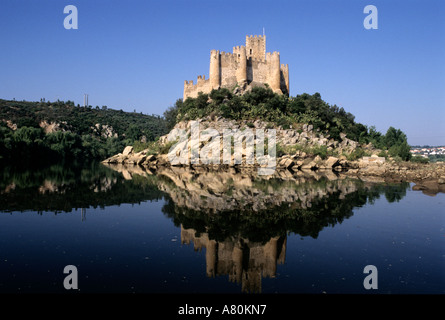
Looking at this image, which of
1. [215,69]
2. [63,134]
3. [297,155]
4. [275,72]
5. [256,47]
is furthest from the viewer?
[63,134]


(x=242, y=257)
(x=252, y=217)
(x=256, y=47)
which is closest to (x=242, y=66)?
(x=256, y=47)

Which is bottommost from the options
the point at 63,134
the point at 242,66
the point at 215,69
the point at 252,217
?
the point at 252,217

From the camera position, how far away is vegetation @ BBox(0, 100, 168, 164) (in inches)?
1999

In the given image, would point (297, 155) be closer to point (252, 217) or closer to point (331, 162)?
point (331, 162)

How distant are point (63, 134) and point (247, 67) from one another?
121ft

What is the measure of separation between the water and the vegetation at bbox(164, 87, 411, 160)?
93.2 feet

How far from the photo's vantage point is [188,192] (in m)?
18.6

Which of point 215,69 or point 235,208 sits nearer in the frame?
point 235,208

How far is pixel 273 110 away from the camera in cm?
4491

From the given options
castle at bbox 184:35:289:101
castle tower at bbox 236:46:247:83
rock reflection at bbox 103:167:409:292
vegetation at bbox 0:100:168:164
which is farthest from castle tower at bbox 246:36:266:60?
rock reflection at bbox 103:167:409:292

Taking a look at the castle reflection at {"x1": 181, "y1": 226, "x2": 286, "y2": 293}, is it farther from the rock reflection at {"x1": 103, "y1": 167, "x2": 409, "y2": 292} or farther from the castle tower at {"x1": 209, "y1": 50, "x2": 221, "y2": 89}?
the castle tower at {"x1": 209, "y1": 50, "x2": 221, "y2": 89}

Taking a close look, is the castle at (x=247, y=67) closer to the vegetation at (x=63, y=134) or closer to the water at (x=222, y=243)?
the vegetation at (x=63, y=134)
